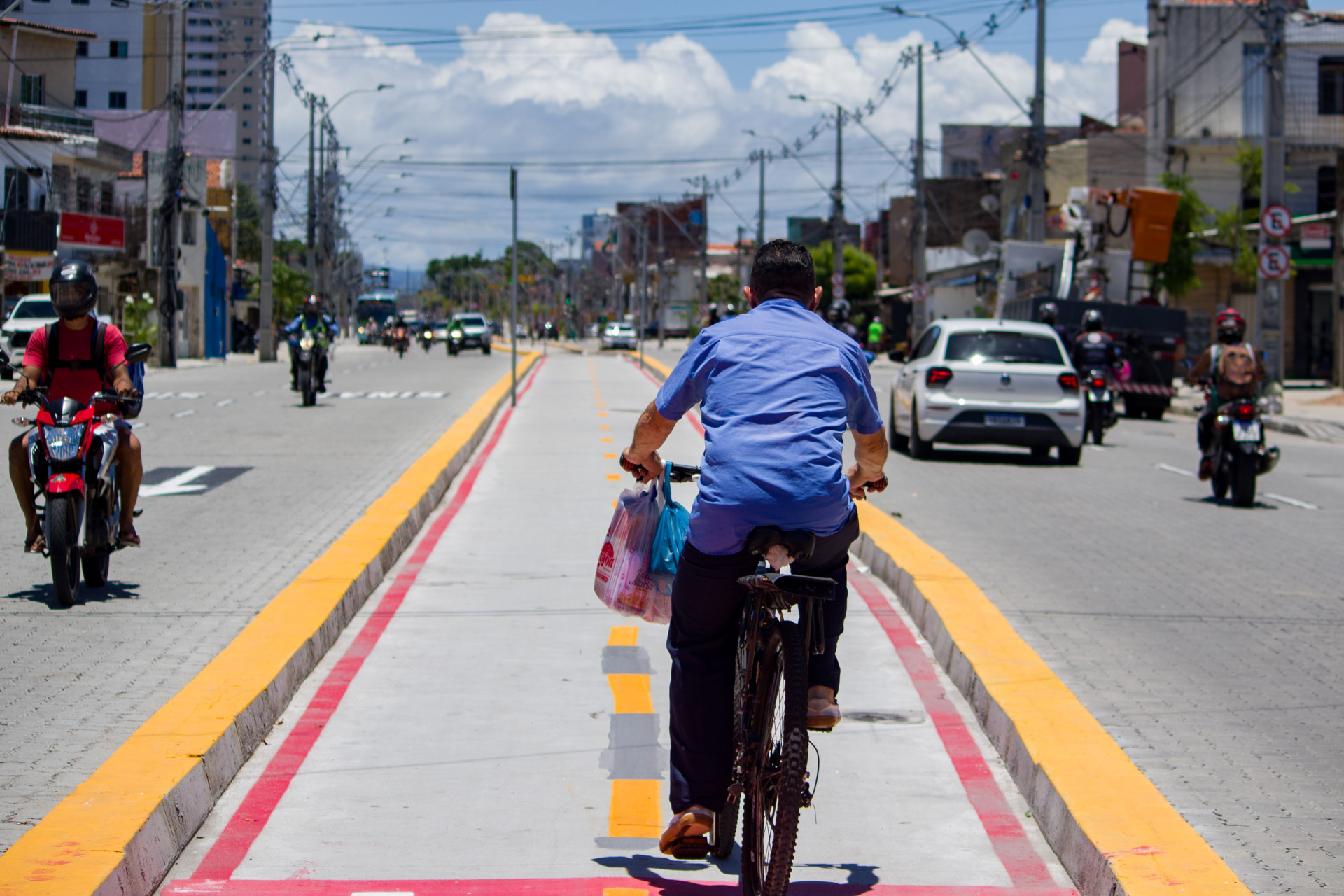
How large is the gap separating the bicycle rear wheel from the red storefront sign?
159 ft

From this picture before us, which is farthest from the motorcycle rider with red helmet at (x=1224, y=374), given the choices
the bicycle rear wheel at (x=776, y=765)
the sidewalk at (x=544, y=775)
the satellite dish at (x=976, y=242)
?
the satellite dish at (x=976, y=242)

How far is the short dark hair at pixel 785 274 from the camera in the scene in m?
4.43

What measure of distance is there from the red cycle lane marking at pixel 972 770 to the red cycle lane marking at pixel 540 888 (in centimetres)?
20

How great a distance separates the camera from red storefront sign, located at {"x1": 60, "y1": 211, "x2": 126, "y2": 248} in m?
49.1

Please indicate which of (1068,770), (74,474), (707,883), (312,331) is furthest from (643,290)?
(707,883)

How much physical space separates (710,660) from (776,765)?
0.43m

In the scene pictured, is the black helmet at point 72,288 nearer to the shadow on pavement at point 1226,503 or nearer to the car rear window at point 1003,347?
the shadow on pavement at point 1226,503

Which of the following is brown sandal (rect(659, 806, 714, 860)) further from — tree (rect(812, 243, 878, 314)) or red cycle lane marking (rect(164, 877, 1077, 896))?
tree (rect(812, 243, 878, 314))

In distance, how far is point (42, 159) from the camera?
4950cm

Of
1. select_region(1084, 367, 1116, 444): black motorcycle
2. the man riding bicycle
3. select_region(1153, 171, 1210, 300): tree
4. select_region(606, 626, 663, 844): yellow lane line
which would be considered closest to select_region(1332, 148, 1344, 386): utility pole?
select_region(1153, 171, 1210, 300): tree

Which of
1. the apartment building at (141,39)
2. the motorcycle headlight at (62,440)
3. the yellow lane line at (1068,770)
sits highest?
the apartment building at (141,39)

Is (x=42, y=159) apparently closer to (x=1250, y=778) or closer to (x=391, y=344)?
(x=391, y=344)

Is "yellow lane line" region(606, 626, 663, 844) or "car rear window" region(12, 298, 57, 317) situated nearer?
"yellow lane line" region(606, 626, 663, 844)

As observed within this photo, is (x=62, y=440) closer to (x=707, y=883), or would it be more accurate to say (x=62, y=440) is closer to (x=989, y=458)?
(x=707, y=883)
